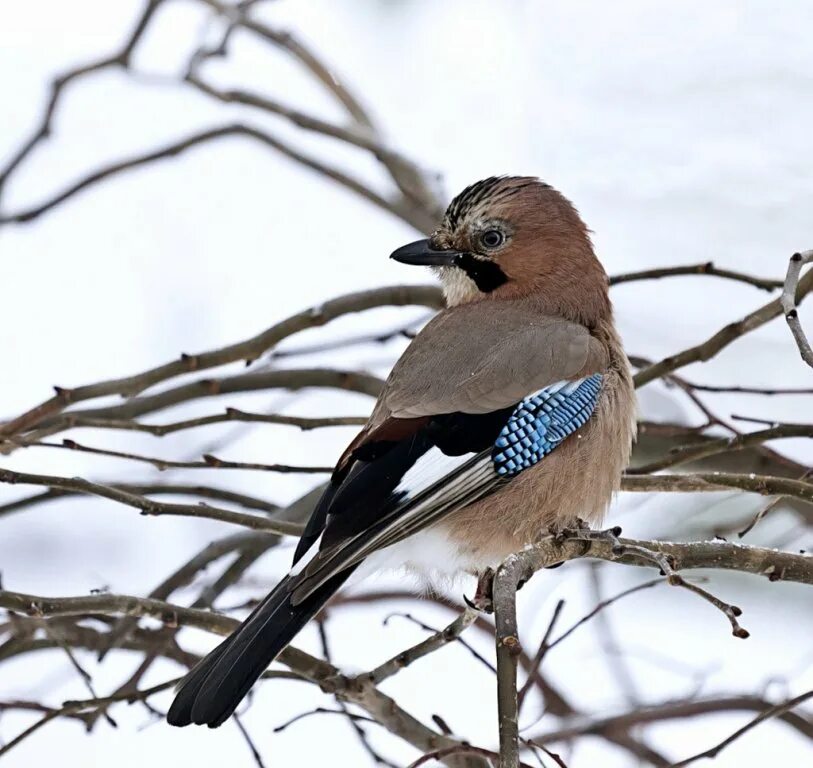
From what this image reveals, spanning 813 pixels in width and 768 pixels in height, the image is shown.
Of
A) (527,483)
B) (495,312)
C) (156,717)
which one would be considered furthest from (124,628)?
(495,312)

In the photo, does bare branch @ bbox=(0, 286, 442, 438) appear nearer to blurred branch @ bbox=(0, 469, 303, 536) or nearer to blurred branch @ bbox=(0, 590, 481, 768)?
blurred branch @ bbox=(0, 469, 303, 536)

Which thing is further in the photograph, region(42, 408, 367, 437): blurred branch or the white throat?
the white throat

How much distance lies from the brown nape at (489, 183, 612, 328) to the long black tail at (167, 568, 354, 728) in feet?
4.05

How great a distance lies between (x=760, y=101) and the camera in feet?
19.2

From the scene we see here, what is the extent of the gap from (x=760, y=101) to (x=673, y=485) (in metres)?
3.32

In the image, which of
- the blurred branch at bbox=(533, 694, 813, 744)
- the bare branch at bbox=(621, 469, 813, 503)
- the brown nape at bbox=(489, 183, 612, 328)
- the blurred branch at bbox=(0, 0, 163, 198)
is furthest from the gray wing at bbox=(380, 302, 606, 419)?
the blurred branch at bbox=(0, 0, 163, 198)

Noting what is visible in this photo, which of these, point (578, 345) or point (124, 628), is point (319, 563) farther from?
point (578, 345)

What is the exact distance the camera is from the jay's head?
3.72 meters

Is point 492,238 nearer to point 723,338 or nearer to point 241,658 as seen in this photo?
point 723,338

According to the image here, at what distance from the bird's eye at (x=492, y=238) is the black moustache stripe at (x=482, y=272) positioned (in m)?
0.05

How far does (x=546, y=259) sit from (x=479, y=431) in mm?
808

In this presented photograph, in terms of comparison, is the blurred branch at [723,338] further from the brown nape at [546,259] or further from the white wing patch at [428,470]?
the white wing patch at [428,470]

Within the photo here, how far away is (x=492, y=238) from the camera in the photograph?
377cm

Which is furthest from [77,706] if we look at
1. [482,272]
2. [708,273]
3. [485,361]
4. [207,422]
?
[708,273]
